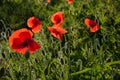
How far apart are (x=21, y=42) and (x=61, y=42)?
168 centimetres

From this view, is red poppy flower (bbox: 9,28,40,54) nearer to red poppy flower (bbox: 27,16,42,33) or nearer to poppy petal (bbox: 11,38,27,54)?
poppy petal (bbox: 11,38,27,54)

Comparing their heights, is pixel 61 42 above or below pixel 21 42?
below

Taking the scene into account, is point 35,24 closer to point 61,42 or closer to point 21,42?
point 61,42

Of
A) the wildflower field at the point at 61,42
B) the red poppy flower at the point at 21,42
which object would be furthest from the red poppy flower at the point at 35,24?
the red poppy flower at the point at 21,42

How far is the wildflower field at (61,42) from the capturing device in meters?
3.28

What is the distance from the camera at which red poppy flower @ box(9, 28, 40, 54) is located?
2.79m

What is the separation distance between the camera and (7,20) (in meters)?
5.58

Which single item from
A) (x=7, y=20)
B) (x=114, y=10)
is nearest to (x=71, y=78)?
(x=114, y=10)

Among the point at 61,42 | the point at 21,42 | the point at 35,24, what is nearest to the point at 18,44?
the point at 21,42

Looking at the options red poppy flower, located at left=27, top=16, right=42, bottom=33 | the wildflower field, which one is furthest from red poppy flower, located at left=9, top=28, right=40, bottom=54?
red poppy flower, located at left=27, top=16, right=42, bottom=33

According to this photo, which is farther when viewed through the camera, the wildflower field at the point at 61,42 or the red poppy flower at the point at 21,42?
the wildflower field at the point at 61,42

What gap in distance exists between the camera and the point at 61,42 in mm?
4465

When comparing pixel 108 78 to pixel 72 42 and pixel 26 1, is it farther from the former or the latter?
pixel 26 1

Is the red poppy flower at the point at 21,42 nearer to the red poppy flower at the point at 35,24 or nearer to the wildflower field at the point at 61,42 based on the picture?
the wildflower field at the point at 61,42
